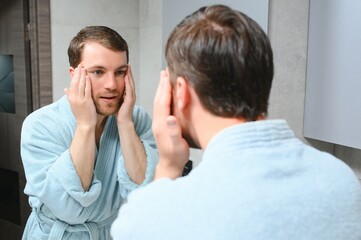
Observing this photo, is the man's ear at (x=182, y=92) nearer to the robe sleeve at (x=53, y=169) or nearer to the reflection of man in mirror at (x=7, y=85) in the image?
the robe sleeve at (x=53, y=169)

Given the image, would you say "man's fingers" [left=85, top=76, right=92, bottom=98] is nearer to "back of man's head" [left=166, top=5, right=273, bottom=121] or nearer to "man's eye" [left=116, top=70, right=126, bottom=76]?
"man's eye" [left=116, top=70, right=126, bottom=76]

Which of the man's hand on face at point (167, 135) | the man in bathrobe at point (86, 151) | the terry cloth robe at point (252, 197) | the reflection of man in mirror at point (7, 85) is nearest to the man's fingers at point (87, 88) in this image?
the man in bathrobe at point (86, 151)

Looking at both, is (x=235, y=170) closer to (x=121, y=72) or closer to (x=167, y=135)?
(x=167, y=135)

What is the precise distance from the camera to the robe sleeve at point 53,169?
1.07 metres

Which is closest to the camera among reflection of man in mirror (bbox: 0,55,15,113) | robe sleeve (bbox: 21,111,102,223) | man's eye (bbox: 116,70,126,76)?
robe sleeve (bbox: 21,111,102,223)

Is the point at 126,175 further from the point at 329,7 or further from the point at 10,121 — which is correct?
the point at 10,121

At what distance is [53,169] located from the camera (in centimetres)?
108

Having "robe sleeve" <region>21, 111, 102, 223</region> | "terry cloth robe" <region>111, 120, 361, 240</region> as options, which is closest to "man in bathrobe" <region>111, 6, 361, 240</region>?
"terry cloth robe" <region>111, 120, 361, 240</region>

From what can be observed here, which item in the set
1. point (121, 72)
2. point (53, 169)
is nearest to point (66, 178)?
point (53, 169)

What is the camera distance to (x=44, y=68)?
1980mm

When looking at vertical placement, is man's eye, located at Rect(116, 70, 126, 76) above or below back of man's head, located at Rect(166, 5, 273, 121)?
below

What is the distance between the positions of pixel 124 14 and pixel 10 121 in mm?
842

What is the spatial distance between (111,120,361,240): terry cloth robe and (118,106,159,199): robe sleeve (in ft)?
1.76

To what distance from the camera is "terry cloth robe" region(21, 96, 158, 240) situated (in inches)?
42.5
